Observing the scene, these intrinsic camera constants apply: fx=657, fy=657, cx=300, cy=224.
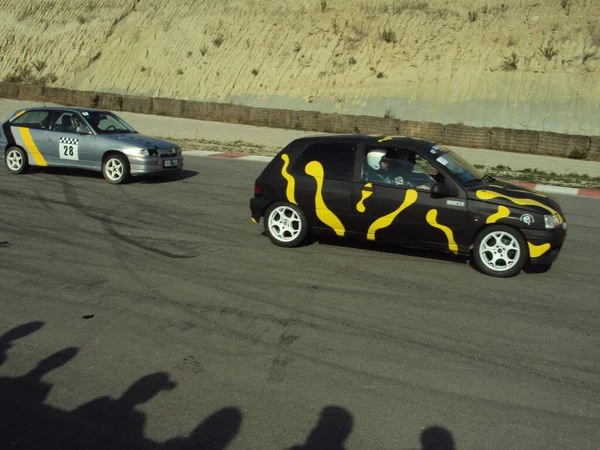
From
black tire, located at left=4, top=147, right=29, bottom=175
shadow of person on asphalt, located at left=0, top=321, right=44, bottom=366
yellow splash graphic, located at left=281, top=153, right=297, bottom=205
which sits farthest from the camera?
black tire, located at left=4, top=147, right=29, bottom=175

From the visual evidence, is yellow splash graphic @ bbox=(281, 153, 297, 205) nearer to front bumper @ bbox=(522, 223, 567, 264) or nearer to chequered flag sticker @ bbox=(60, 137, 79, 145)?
front bumper @ bbox=(522, 223, 567, 264)

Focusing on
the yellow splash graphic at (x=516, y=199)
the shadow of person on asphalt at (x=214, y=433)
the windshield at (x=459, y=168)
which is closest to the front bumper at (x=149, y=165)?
the windshield at (x=459, y=168)

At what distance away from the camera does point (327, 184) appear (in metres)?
8.22

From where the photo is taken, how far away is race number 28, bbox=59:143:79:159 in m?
12.9

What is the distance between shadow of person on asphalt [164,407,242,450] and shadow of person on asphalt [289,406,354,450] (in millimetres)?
420

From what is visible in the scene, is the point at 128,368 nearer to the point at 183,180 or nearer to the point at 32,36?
the point at 183,180

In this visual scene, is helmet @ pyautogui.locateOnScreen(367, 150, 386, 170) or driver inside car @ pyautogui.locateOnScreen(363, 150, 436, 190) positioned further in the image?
helmet @ pyautogui.locateOnScreen(367, 150, 386, 170)

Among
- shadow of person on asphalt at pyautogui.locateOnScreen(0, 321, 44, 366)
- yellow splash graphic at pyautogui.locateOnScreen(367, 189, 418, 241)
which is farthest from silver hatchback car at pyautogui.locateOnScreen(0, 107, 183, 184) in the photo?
shadow of person on asphalt at pyautogui.locateOnScreen(0, 321, 44, 366)

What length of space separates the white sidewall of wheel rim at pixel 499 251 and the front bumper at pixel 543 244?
5.9 inches

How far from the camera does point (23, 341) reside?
5328 mm

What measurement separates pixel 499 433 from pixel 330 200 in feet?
14.7

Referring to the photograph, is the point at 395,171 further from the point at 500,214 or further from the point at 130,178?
the point at 130,178

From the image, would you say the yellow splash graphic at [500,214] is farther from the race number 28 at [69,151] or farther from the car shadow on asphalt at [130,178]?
the race number 28 at [69,151]

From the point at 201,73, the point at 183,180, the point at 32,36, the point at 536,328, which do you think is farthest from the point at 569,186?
Answer: the point at 32,36
